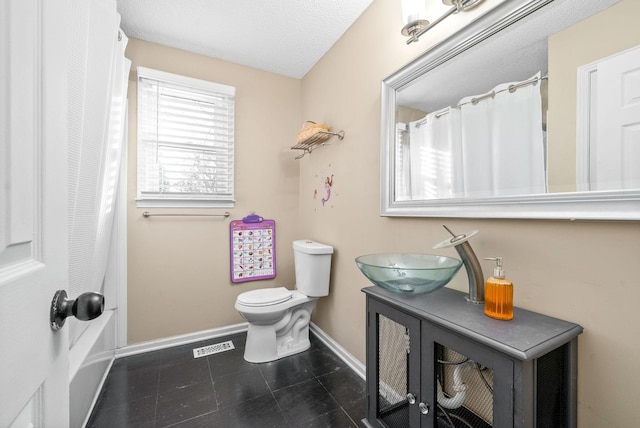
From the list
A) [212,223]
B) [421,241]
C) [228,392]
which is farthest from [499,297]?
[212,223]

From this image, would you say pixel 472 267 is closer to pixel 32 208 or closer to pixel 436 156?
pixel 436 156

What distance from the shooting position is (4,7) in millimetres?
384

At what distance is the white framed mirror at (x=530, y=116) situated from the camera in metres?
0.76

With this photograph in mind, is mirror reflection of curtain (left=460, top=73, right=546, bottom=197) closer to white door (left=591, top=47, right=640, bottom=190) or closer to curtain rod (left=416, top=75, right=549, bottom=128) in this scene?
curtain rod (left=416, top=75, right=549, bottom=128)

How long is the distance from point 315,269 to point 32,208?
1.69m

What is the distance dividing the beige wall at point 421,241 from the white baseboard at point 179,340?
76 cm

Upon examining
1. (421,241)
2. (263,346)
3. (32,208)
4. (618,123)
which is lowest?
(263,346)

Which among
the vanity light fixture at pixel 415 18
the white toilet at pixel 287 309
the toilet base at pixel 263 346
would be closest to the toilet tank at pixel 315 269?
the white toilet at pixel 287 309

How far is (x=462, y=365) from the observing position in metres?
0.96

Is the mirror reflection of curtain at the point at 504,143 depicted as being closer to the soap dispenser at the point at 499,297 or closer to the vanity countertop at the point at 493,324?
the soap dispenser at the point at 499,297

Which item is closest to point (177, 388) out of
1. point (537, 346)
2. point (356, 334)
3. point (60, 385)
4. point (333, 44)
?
point (356, 334)

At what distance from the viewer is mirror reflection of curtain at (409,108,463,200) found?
1203mm

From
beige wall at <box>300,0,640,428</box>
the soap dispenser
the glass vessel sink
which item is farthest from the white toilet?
the soap dispenser

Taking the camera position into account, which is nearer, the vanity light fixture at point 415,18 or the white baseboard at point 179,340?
the vanity light fixture at point 415,18
